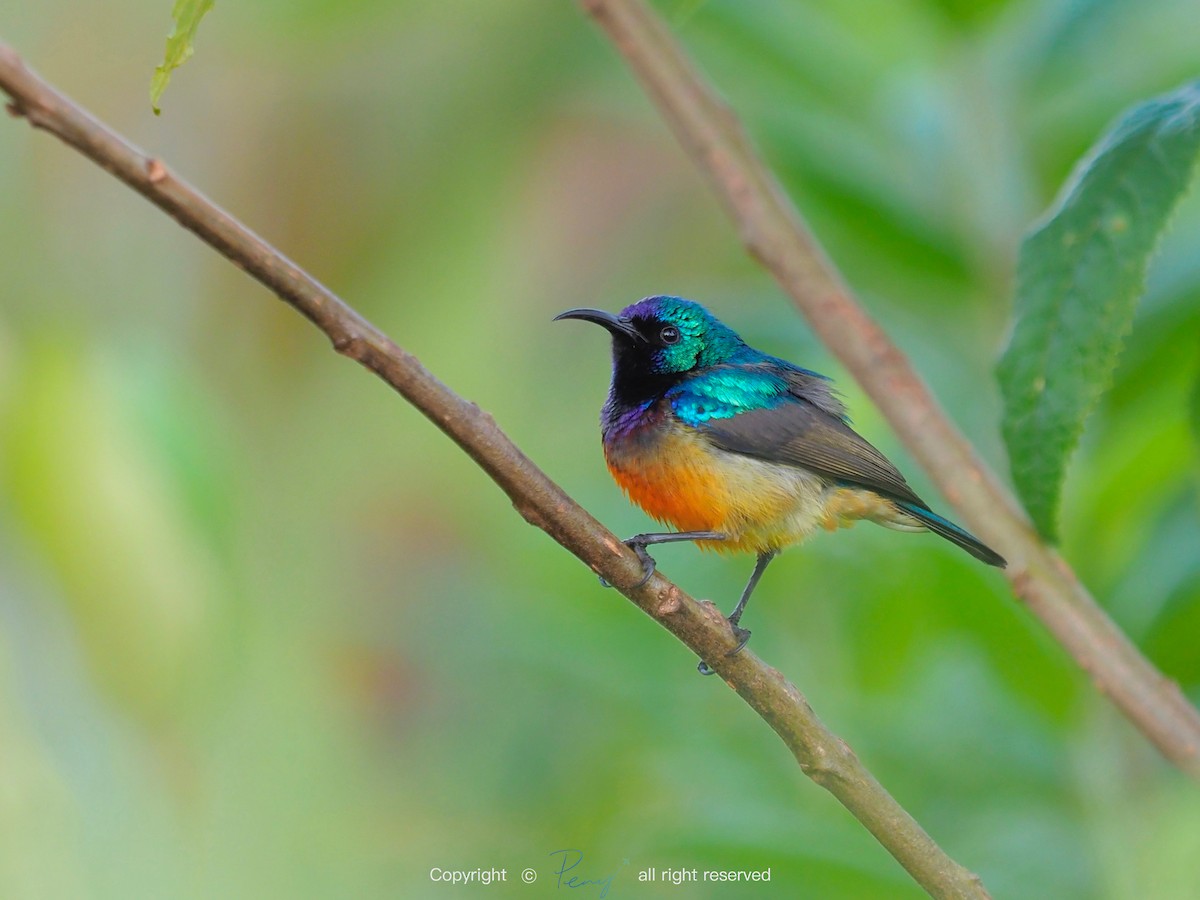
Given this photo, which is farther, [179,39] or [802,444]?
[802,444]

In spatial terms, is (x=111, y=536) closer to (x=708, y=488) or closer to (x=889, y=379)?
(x=889, y=379)

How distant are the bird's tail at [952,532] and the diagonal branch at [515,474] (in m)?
0.89

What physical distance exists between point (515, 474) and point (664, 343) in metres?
1.63

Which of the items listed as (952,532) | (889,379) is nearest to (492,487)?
(952,532)

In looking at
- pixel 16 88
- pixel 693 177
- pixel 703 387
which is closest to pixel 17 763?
pixel 16 88

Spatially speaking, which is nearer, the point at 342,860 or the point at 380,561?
the point at 342,860

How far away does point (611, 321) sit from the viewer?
270 cm

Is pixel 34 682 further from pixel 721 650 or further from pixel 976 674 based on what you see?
pixel 976 674

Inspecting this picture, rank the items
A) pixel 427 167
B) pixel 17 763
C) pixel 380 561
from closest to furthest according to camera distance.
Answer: pixel 17 763 < pixel 427 167 < pixel 380 561

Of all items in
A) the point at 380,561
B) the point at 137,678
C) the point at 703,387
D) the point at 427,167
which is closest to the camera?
the point at 137,678

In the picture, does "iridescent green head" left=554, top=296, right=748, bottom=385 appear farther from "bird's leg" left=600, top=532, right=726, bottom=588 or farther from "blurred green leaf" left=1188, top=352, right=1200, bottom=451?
"blurred green leaf" left=1188, top=352, right=1200, bottom=451

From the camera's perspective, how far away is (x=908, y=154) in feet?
10.2

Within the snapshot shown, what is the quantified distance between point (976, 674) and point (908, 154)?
4.00ft

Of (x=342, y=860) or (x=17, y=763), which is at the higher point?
(x=17, y=763)
